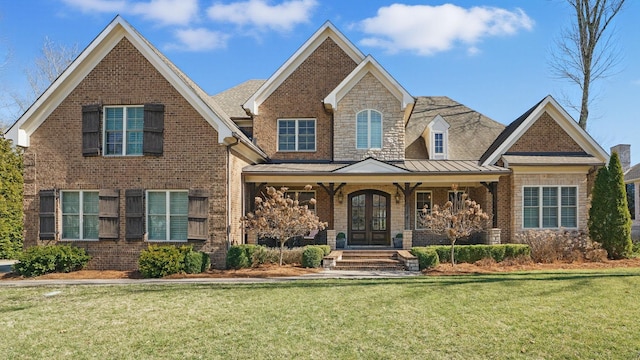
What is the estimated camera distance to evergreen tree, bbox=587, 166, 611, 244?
15.5 m

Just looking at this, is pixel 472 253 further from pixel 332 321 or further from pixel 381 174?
pixel 332 321

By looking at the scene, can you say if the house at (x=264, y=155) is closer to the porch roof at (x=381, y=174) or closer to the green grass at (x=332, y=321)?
the porch roof at (x=381, y=174)

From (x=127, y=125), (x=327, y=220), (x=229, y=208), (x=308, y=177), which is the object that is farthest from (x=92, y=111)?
(x=327, y=220)

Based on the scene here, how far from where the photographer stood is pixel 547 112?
17.1 meters

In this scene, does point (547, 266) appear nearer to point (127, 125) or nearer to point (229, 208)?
point (229, 208)

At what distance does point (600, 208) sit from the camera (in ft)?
51.4

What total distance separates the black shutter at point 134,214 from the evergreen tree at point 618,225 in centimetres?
1650

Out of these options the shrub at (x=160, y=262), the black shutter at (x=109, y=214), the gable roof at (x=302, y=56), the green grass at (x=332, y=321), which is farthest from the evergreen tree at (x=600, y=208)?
the black shutter at (x=109, y=214)

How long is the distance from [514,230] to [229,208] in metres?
10.8

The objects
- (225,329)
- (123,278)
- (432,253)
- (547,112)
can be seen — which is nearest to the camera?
(225,329)

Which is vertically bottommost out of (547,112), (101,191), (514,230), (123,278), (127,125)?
(123,278)

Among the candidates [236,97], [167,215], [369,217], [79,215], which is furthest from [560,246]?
[79,215]

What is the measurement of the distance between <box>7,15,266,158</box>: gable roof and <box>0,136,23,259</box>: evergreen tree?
4308 millimetres

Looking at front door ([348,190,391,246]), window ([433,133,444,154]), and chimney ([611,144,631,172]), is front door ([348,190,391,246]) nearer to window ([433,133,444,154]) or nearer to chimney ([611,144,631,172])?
window ([433,133,444,154])
